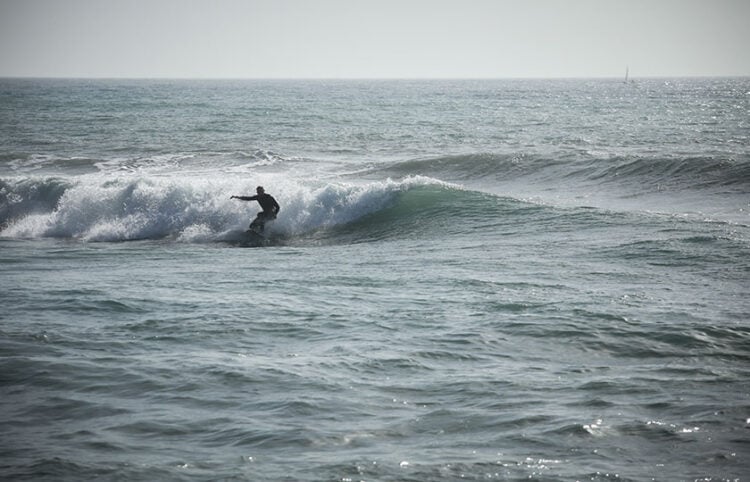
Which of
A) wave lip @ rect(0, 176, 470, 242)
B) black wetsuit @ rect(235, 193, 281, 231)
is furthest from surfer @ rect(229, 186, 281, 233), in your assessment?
wave lip @ rect(0, 176, 470, 242)

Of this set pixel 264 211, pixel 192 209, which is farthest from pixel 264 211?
pixel 192 209

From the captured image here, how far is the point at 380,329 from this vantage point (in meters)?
10.0

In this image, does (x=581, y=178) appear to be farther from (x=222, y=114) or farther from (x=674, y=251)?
(x=222, y=114)

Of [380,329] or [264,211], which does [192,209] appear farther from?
[380,329]

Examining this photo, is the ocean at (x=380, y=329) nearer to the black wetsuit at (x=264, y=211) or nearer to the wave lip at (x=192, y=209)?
the wave lip at (x=192, y=209)

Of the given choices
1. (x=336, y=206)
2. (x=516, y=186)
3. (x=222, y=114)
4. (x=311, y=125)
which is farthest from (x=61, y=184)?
(x=222, y=114)

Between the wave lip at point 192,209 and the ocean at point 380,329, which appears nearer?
the ocean at point 380,329

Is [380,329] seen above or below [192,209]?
below

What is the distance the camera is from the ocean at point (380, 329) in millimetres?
6609

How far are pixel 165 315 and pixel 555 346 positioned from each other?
5187 millimetres

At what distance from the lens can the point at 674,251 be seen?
14109mm

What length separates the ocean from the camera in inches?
260

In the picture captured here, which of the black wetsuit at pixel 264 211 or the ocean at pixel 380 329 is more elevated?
the black wetsuit at pixel 264 211

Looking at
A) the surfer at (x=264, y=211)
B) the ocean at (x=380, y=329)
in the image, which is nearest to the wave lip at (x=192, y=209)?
the ocean at (x=380, y=329)
